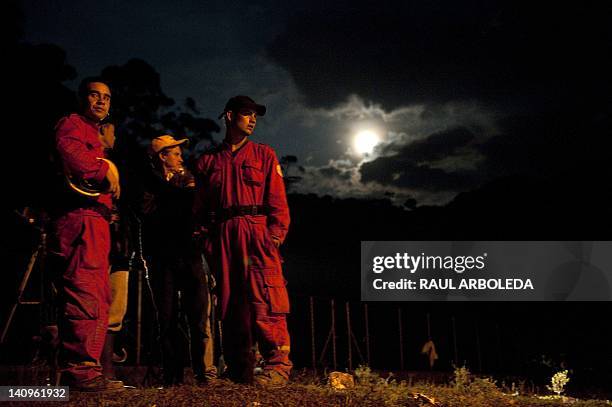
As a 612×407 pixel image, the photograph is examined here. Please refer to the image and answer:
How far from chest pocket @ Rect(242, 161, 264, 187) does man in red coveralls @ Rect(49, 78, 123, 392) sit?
111 centimetres

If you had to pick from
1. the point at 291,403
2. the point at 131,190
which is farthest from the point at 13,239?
the point at 291,403

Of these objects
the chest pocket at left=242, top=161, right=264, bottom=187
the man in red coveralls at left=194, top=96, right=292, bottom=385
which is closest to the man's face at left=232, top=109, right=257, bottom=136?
the man in red coveralls at left=194, top=96, right=292, bottom=385

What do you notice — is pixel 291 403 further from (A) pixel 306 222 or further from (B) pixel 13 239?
(A) pixel 306 222

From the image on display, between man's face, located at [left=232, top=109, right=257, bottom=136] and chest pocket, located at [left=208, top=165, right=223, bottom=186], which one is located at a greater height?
man's face, located at [left=232, top=109, right=257, bottom=136]

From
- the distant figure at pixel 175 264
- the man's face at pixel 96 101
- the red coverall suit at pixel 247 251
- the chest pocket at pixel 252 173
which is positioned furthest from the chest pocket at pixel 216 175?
the man's face at pixel 96 101

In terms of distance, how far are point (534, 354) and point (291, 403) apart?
Result: 10.1m

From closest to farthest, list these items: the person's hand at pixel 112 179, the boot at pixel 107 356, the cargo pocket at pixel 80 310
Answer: the cargo pocket at pixel 80 310
the person's hand at pixel 112 179
the boot at pixel 107 356

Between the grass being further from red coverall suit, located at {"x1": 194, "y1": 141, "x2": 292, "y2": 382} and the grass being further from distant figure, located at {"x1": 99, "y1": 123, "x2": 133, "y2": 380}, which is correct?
distant figure, located at {"x1": 99, "y1": 123, "x2": 133, "y2": 380}

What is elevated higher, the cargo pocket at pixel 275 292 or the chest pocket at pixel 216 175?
the chest pocket at pixel 216 175

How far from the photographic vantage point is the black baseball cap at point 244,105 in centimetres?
608

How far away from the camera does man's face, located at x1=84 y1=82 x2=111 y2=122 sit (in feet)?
18.1

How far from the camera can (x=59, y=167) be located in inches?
211

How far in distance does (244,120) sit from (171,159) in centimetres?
83

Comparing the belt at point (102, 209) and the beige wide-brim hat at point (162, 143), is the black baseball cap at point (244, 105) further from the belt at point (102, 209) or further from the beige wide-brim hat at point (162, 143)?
the belt at point (102, 209)
